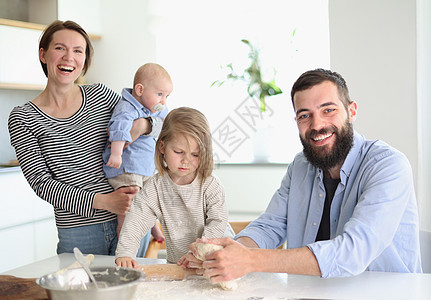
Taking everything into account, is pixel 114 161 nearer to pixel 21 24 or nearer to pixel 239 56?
pixel 21 24

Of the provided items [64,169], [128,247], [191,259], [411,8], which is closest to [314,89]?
[191,259]

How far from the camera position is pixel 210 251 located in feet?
4.59

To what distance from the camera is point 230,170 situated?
406 centimetres

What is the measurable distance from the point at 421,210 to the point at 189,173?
1.45 meters

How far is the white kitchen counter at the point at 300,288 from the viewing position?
4.39 ft

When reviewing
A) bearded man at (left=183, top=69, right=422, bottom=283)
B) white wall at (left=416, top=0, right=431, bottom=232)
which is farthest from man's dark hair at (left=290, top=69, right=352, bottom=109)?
white wall at (left=416, top=0, right=431, bottom=232)

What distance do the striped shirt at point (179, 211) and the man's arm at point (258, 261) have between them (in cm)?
33

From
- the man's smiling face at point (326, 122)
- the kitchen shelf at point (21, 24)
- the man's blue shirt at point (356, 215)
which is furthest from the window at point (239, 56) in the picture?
the man's smiling face at point (326, 122)

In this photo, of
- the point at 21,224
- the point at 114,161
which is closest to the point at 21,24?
the point at 21,224

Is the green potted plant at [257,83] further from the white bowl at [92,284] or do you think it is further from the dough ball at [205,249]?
the white bowl at [92,284]

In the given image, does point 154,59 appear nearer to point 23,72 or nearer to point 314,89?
point 23,72

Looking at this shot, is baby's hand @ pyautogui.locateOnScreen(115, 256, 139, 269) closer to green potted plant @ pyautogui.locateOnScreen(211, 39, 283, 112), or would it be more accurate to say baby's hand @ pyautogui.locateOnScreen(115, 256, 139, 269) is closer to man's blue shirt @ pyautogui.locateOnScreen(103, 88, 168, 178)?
man's blue shirt @ pyautogui.locateOnScreen(103, 88, 168, 178)

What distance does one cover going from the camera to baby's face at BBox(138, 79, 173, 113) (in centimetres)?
223

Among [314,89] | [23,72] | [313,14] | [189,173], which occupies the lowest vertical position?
[189,173]
